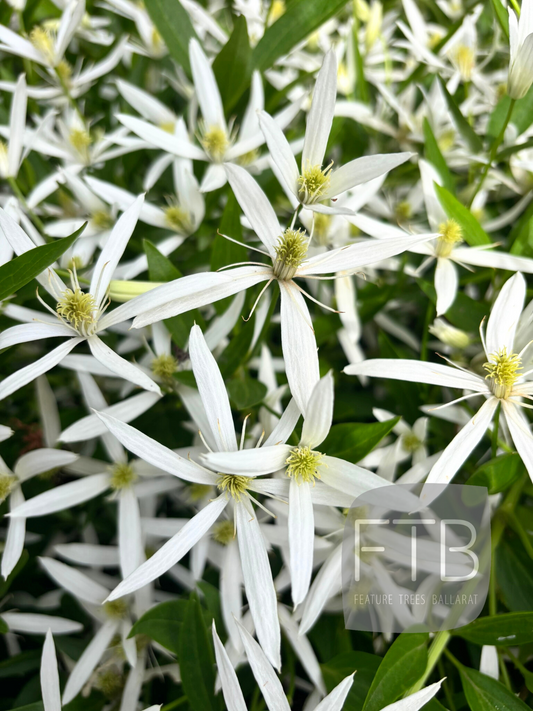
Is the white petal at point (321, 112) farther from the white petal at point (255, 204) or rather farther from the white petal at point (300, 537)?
the white petal at point (300, 537)

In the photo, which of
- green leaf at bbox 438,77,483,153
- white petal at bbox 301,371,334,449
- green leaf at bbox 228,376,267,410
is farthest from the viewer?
green leaf at bbox 438,77,483,153

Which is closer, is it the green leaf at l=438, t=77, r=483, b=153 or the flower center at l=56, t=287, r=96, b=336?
the flower center at l=56, t=287, r=96, b=336

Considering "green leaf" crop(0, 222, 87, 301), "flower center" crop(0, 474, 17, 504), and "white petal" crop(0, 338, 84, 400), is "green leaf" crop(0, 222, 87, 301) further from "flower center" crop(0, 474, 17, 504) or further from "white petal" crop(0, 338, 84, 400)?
"flower center" crop(0, 474, 17, 504)

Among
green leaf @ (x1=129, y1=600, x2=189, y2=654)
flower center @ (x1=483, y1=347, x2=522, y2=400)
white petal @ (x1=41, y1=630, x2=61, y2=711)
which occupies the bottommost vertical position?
white petal @ (x1=41, y1=630, x2=61, y2=711)

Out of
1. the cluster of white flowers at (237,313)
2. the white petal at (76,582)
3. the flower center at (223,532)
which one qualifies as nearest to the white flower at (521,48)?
the cluster of white flowers at (237,313)

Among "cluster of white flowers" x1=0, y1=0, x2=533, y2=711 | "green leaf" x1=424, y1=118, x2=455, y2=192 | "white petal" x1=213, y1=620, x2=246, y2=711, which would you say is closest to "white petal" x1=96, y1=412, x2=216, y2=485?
"cluster of white flowers" x1=0, y1=0, x2=533, y2=711

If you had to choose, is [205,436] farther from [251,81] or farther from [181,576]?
[251,81]

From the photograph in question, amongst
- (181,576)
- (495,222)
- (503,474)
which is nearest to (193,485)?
(181,576)
